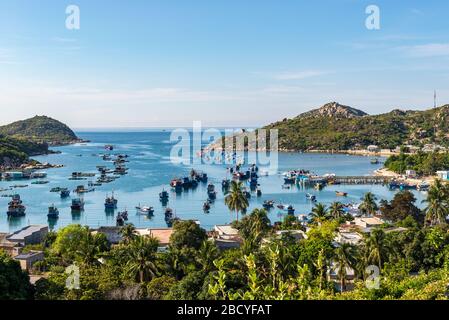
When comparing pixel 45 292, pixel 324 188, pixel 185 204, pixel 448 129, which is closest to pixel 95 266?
pixel 45 292

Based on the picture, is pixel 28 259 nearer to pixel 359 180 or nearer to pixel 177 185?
pixel 177 185

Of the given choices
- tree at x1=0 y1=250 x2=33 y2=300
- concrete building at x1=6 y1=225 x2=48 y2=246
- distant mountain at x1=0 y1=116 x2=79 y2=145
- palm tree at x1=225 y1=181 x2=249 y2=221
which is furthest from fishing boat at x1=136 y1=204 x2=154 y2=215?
distant mountain at x1=0 y1=116 x2=79 y2=145

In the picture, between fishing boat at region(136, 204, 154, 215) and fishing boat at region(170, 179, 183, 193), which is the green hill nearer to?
fishing boat at region(170, 179, 183, 193)

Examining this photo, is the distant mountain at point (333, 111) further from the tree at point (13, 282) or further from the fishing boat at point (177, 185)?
the tree at point (13, 282)

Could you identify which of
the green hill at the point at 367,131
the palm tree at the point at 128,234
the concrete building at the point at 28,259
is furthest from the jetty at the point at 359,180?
the concrete building at the point at 28,259

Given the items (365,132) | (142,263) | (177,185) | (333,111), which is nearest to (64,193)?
(177,185)

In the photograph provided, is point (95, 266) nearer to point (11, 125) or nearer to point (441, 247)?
point (441, 247)
